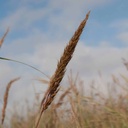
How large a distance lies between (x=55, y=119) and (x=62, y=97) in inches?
29.9

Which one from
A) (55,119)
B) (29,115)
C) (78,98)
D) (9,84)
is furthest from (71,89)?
(29,115)

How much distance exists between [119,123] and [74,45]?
2.44 m

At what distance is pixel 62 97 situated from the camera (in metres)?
2.71

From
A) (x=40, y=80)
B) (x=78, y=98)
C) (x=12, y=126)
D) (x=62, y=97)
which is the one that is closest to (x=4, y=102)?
(x=40, y=80)

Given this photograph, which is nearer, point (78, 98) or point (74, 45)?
point (74, 45)

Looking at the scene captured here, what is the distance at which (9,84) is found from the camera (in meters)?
2.14

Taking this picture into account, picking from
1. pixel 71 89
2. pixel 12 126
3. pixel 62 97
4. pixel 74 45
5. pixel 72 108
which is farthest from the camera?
pixel 12 126

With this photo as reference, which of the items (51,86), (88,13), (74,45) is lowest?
(51,86)

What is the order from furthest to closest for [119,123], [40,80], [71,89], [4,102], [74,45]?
[119,123] < [71,89] < [40,80] < [4,102] < [74,45]

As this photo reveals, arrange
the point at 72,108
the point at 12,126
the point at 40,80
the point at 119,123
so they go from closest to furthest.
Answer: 1. the point at 72,108
2. the point at 40,80
3. the point at 119,123
4. the point at 12,126

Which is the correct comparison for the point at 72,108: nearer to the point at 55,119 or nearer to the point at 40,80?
the point at 40,80

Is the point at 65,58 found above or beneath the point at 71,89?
beneath

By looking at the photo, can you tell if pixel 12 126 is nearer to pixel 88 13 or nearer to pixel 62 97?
pixel 62 97

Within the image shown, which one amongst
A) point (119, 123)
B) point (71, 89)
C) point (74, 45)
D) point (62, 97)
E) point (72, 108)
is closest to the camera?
point (74, 45)
